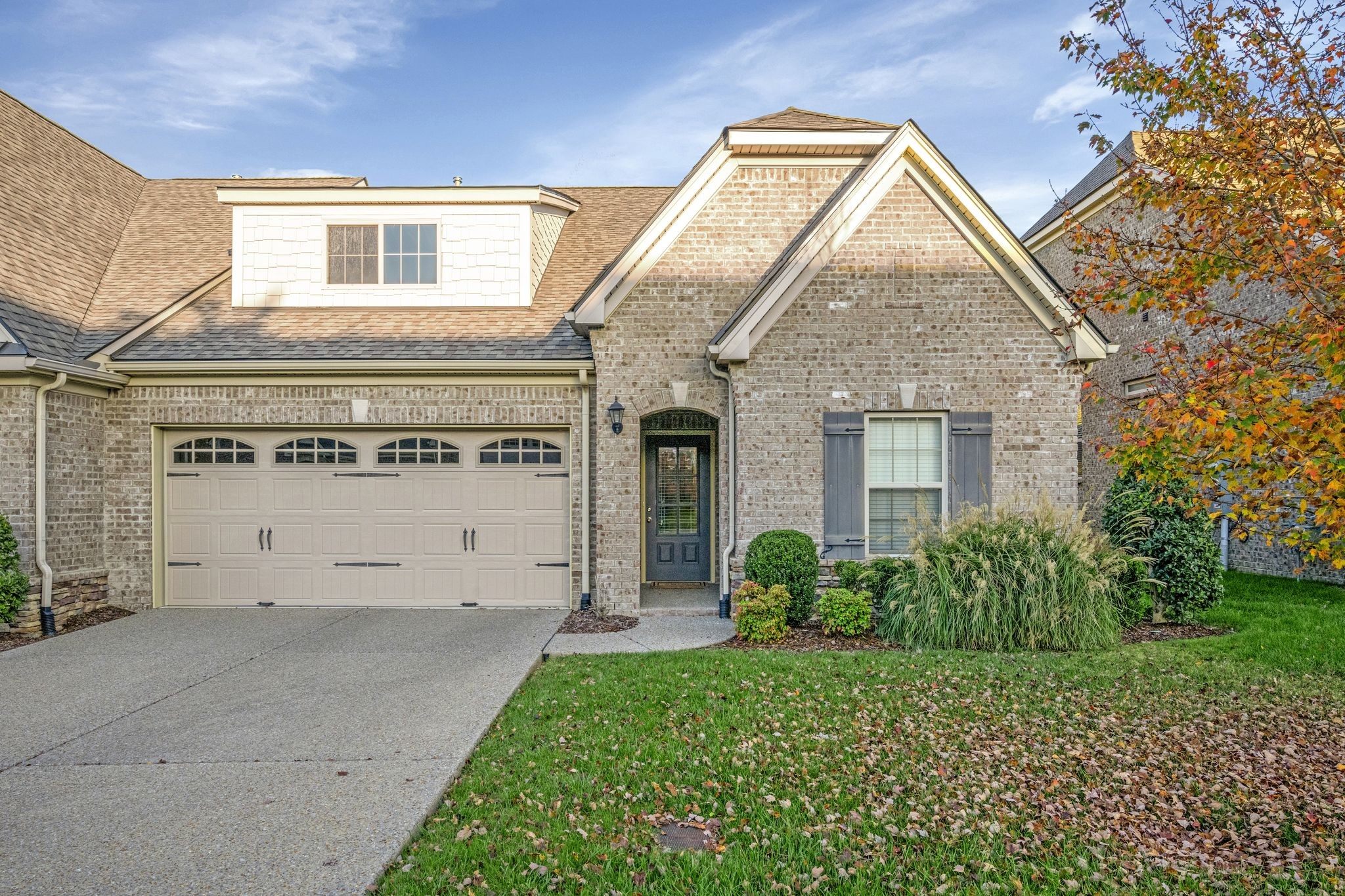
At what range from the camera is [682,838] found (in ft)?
12.4

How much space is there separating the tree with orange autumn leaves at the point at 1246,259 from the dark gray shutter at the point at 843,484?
158 inches

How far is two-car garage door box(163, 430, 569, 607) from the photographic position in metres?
10.2

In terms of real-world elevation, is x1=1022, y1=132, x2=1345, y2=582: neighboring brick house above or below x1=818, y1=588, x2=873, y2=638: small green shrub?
above

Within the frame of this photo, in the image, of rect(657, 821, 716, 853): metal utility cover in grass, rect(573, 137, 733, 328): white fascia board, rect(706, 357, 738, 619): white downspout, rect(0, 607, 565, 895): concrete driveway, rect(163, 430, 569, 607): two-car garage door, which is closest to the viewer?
rect(0, 607, 565, 895): concrete driveway

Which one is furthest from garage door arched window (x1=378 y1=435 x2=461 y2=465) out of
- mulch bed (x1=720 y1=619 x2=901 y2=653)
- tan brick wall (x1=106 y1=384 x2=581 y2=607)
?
mulch bed (x1=720 y1=619 x2=901 y2=653)

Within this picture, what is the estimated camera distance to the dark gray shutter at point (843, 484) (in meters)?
8.94

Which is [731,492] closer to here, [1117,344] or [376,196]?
[376,196]

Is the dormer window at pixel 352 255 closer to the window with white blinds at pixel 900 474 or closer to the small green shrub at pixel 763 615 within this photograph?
the small green shrub at pixel 763 615

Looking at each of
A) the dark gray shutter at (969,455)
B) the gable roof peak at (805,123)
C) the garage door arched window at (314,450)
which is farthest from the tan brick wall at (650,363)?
the garage door arched window at (314,450)

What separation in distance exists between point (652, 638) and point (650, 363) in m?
3.48

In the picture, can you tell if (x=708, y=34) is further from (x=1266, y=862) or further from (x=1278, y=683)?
Result: (x=1266, y=862)

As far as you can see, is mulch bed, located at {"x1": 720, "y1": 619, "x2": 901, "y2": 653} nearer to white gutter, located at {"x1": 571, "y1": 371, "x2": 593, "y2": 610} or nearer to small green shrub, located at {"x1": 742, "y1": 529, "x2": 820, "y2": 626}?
small green shrub, located at {"x1": 742, "y1": 529, "x2": 820, "y2": 626}

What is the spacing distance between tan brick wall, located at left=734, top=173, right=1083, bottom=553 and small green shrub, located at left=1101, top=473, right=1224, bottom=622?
2.43 feet

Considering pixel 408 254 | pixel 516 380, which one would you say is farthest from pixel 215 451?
pixel 516 380
